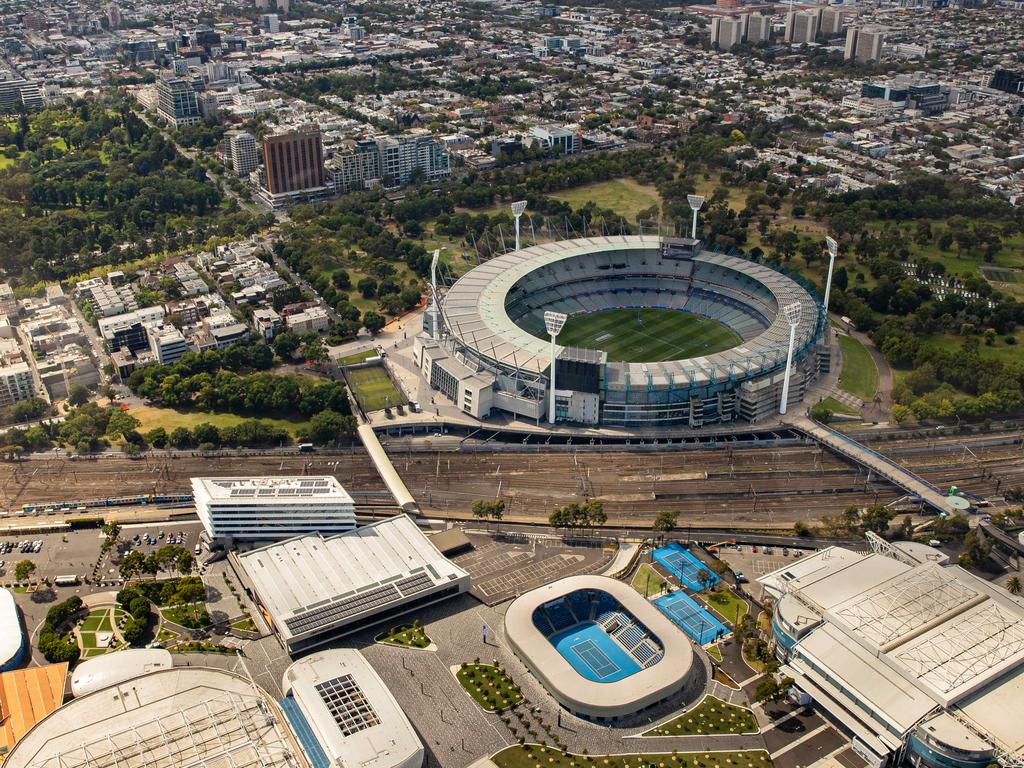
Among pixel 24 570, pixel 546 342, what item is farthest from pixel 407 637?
pixel 546 342

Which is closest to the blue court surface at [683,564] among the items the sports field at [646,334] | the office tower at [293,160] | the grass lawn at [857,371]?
the sports field at [646,334]

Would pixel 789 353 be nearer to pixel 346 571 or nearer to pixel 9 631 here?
pixel 346 571

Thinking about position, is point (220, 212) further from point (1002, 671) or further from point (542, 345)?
point (1002, 671)

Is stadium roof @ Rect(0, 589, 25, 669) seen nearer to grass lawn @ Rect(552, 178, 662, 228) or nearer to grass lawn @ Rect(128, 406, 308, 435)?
A: grass lawn @ Rect(128, 406, 308, 435)

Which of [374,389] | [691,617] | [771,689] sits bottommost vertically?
[691,617]

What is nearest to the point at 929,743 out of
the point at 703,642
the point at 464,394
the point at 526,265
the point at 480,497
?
the point at 703,642

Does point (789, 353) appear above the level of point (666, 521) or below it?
above
